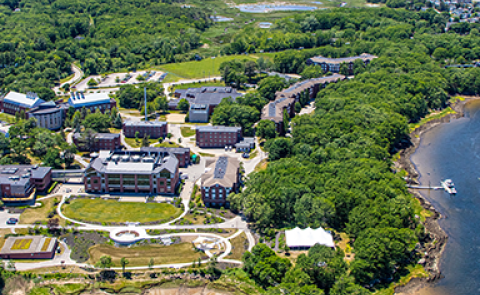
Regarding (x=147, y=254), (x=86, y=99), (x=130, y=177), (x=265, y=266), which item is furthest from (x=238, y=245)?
(x=86, y=99)

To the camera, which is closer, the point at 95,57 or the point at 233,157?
the point at 233,157

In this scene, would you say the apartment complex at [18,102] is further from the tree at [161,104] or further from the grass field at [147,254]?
the grass field at [147,254]

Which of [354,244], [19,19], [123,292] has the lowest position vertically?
[123,292]

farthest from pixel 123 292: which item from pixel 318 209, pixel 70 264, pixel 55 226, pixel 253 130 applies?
pixel 253 130

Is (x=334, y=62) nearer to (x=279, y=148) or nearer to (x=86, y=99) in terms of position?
(x=279, y=148)

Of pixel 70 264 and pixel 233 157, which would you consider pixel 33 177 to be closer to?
pixel 70 264

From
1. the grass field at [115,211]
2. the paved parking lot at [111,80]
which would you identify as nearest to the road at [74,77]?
the paved parking lot at [111,80]
